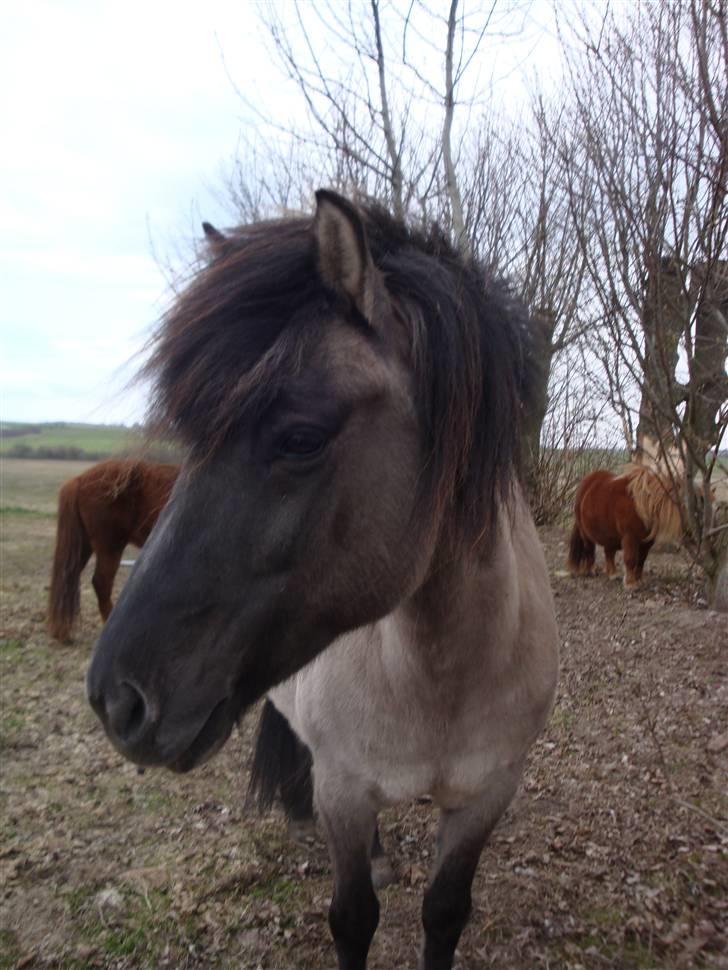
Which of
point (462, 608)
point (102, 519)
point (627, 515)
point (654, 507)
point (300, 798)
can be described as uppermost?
point (654, 507)

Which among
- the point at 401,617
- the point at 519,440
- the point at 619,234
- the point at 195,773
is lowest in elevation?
the point at 195,773

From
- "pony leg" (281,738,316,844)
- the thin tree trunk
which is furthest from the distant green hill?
the thin tree trunk

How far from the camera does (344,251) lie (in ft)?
4.93

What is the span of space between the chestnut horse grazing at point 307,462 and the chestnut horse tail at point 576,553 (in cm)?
742

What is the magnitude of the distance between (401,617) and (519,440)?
586mm

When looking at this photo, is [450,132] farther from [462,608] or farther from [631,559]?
[462,608]

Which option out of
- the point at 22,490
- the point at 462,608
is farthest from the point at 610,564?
the point at 22,490

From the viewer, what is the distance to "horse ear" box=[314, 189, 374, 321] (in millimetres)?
1454

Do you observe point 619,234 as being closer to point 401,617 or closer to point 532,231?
point 532,231

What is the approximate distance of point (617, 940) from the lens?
9.00 ft

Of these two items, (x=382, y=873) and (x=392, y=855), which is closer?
(x=382, y=873)

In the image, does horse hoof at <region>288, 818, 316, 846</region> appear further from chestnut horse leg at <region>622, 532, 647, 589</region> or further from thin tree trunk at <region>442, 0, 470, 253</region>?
Answer: thin tree trunk at <region>442, 0, 470, 253</region>

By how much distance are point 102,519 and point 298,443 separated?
611 centimetres

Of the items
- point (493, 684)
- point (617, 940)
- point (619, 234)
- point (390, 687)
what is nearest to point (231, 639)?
point (390, 687)
